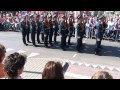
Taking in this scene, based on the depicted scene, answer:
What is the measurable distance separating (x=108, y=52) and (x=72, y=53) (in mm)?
1804

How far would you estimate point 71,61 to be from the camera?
1073cm

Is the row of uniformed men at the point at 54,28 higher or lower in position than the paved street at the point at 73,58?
higher

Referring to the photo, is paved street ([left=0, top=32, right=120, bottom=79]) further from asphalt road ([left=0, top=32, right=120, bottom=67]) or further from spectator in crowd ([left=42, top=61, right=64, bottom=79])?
spectator in crowd ([left=42, top=61, right=64, bottom=79])

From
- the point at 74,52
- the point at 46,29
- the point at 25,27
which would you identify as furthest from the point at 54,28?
the point at 74,52

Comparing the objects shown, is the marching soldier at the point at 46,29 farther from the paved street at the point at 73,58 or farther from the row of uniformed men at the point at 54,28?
the paved street at the point at 73,58

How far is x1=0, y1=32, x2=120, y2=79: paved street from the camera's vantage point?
9052 millimetres

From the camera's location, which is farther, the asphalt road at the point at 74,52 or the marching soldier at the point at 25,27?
the marching soldier at the point at 25,27

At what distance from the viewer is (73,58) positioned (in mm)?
11398

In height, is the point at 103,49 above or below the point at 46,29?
below

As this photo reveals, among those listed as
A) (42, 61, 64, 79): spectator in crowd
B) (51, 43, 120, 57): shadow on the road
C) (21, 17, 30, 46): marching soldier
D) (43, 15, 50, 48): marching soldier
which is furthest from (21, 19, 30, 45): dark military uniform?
(42, 61, 64, 79): spectator in crowd

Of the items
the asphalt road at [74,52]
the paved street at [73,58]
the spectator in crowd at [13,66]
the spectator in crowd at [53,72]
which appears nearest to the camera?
the spectator in crowd at [53,72]

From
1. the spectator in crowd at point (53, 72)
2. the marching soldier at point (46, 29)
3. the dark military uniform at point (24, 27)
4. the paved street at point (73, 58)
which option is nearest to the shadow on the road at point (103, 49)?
the paved street at point (73, 58)

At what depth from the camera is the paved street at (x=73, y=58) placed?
9052 millimetres

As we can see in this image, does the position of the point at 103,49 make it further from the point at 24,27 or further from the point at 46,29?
the point at 24,27
